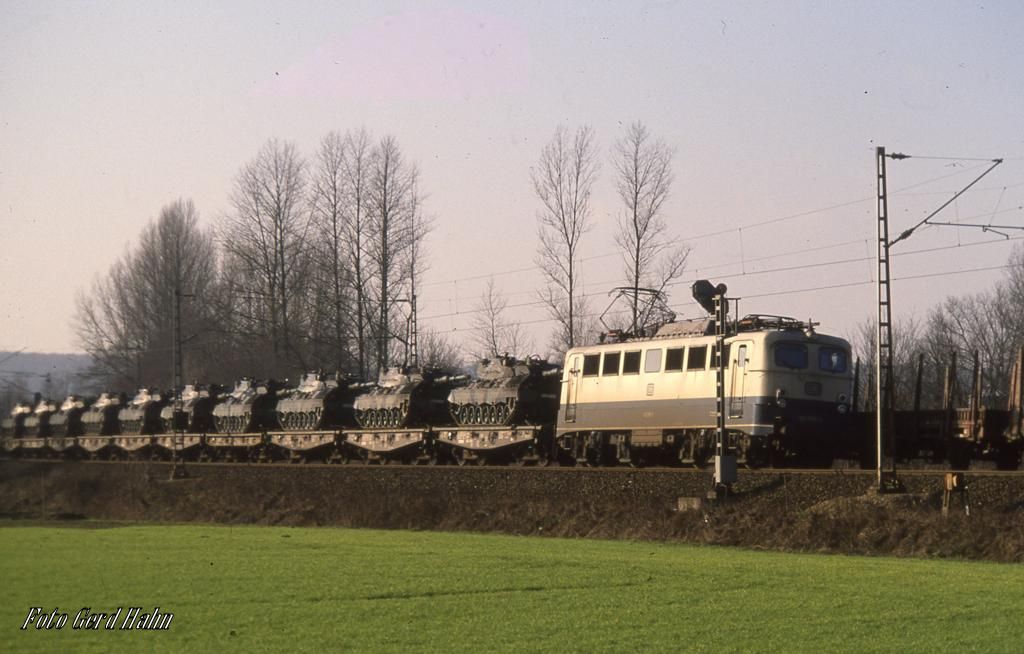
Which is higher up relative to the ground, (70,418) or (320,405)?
(320,405)

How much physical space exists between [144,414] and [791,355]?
37138 mm

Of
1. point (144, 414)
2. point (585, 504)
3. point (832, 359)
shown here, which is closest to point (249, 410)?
point (144, 414)

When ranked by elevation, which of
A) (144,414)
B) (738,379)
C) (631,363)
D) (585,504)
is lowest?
(585,504)

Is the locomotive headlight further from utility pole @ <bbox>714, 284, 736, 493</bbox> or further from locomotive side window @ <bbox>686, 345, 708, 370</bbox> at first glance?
utility pole @ <bbox>714, 284, 736, 493</bbox>

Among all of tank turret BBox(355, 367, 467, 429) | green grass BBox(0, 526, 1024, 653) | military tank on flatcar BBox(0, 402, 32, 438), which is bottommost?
green grass BBox(0, 526, 1024, 653)

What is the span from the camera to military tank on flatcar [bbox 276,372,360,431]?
1930 inches

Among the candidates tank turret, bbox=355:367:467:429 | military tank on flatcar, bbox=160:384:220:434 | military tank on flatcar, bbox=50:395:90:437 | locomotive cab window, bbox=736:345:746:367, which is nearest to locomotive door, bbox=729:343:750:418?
locomotive cab window, bbox=736:345:746:367

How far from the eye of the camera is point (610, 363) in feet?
114

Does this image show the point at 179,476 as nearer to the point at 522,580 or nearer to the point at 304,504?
the point at 304,504

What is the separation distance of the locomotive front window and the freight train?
3cm

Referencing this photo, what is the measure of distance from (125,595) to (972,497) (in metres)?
15.5

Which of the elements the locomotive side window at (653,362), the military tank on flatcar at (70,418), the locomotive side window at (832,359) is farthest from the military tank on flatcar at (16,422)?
the locomotive side window at (832,359)

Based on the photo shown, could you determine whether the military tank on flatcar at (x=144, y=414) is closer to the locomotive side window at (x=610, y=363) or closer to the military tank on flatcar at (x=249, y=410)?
the military tank on flatcar at (x=249, y=410)

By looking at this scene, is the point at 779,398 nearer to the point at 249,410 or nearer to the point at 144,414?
the point at 249,410
